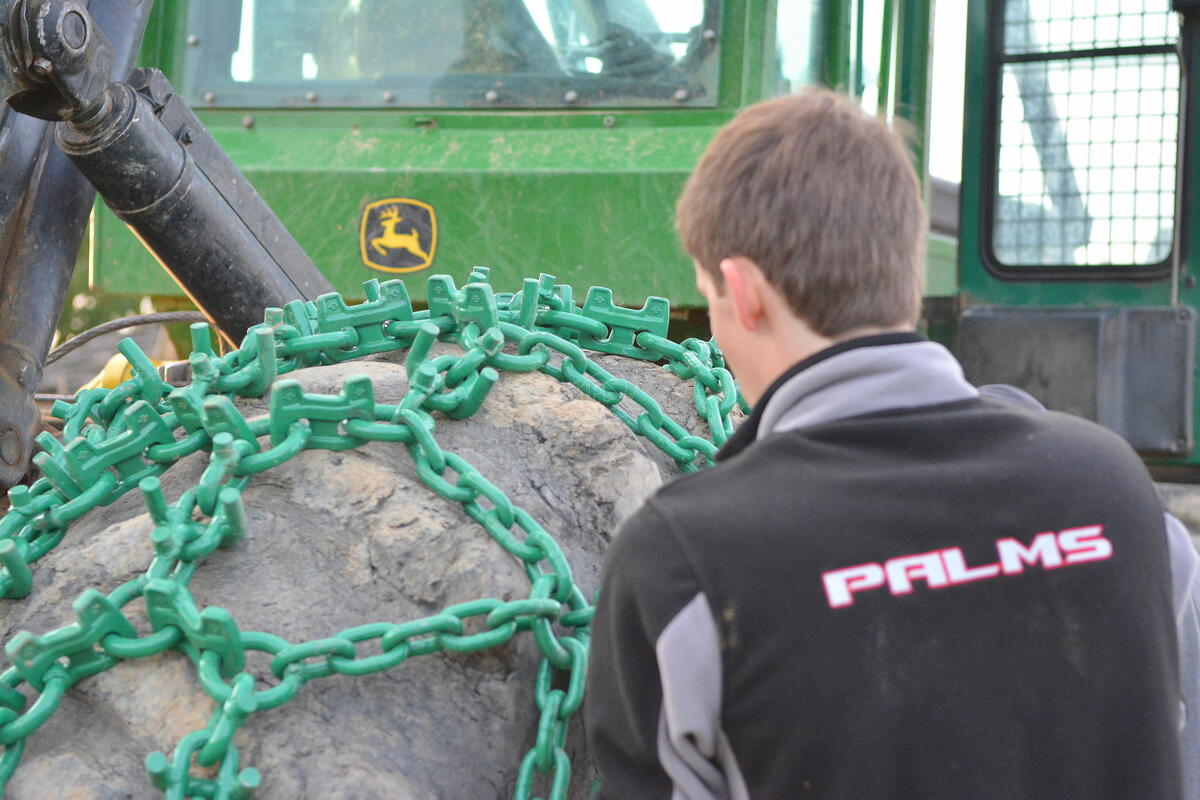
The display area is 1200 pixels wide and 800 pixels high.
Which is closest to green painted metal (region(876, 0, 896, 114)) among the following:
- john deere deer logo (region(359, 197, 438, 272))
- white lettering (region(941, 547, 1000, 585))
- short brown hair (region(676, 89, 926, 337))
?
john deere deer logo (region(359, 197, 438, 272))

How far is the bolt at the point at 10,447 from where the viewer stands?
1939 millimetres

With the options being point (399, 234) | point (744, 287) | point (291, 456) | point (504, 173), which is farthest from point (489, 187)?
point (744, 287)

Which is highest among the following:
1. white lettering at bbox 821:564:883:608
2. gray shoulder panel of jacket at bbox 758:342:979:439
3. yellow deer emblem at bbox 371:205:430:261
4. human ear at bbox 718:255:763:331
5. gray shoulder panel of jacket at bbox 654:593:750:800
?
human ear at bbox 718:255:763:331

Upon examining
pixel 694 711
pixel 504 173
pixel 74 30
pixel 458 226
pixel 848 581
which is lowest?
pixel 694 711

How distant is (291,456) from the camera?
4.43 ft

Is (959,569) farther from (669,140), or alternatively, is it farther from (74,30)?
(669,140)

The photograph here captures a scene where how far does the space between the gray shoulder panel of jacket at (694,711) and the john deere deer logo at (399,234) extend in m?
2.20

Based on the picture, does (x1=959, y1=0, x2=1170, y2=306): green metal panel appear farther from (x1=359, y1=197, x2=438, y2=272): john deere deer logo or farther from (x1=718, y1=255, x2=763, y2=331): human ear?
(x1=718, y1=255, x2=763, y2=331): human ear

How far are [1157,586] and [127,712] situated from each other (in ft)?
2.90

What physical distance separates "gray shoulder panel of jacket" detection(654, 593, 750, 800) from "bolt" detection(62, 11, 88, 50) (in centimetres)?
116

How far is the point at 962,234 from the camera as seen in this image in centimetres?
370

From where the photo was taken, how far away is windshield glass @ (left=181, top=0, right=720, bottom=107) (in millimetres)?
3057

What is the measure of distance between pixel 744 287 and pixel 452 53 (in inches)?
84.0

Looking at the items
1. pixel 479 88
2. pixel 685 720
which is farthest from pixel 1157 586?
pixel 479 88
